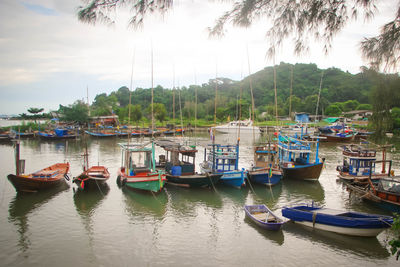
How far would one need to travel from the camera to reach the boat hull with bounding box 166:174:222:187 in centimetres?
1675

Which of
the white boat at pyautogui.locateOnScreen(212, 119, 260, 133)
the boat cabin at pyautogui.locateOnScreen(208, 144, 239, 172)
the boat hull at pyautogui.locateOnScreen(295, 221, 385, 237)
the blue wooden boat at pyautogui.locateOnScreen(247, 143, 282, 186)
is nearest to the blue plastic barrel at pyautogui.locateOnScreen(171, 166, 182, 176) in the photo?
the boat cabin at pyautogui.locateOnScreen(208, 144, 239, 172)

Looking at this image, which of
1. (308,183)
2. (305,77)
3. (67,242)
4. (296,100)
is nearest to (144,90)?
(296,100)

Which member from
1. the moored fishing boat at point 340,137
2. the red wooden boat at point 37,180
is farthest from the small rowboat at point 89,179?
the moored fishing boat at point 340,137

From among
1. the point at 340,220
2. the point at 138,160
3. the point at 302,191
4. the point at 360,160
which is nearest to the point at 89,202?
the point at 138,160

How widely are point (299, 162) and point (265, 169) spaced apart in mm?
4465

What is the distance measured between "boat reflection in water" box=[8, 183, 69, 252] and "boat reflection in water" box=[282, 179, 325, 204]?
12970mm

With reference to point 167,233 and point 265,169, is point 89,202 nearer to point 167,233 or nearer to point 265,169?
point 167,233

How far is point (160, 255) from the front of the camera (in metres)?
9.87

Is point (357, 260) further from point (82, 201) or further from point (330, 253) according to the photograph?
point (82, 201)

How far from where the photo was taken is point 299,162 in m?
20.7

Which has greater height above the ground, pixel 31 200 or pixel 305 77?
pixel 305 77

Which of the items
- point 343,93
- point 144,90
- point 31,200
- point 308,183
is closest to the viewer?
point 31,200

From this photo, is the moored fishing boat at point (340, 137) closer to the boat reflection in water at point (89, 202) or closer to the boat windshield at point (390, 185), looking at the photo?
the boat windshield at point (390, 185)

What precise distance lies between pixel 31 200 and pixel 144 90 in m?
77.1
